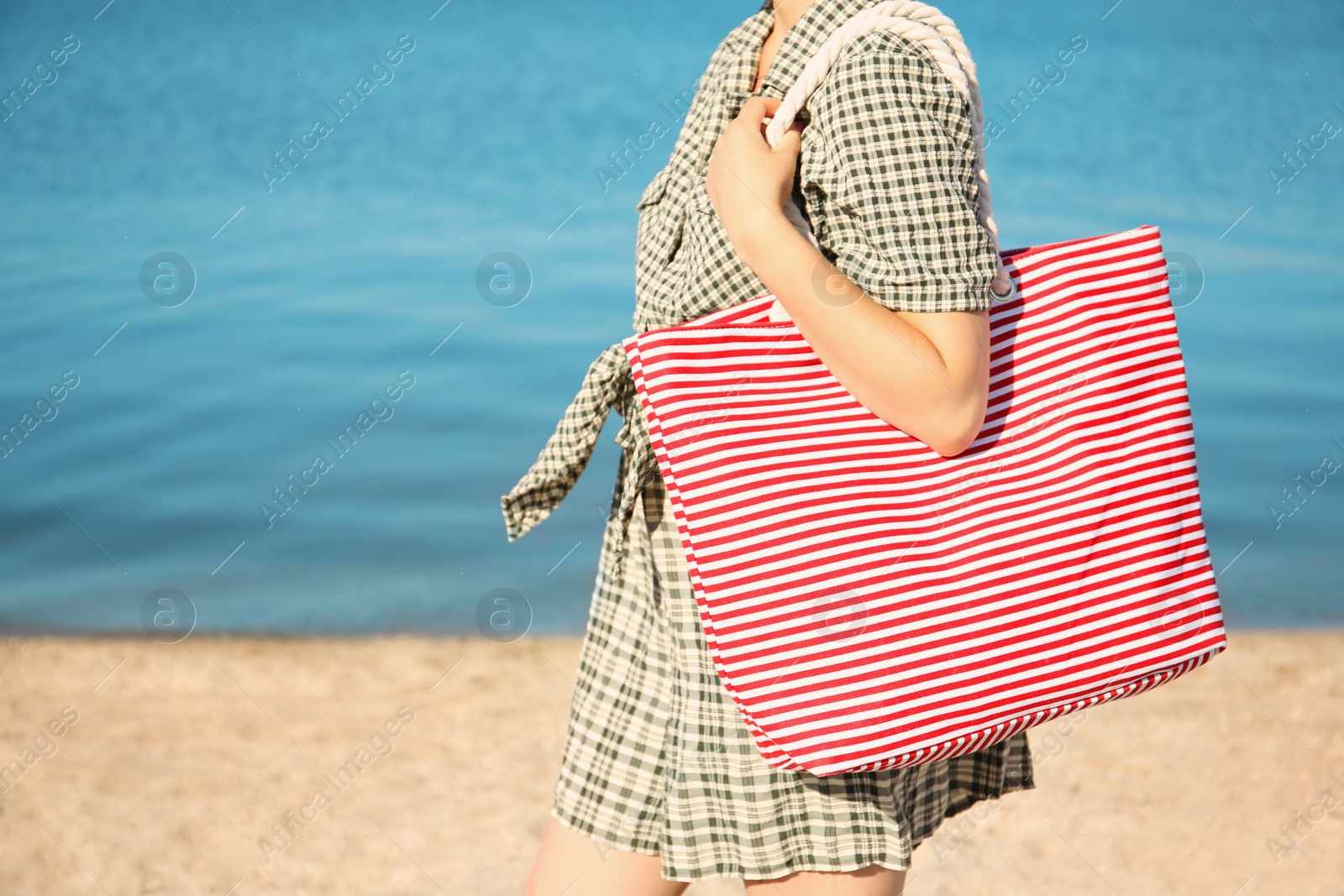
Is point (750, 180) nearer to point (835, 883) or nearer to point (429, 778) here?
point (835, 883)

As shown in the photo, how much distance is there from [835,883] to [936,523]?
47 centimetres

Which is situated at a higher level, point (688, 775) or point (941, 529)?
point (941, 529)

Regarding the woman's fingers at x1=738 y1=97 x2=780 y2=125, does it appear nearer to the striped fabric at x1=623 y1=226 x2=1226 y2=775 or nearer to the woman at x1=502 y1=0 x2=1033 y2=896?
the woman at x1=502 y1=0 x2=1033 y2=896

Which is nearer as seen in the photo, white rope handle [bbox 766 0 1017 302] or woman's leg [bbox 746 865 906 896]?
white rope handle [bbox 766 0 1017 302]

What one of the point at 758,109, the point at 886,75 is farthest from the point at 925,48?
the point at 758,109

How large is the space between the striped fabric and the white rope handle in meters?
0.12

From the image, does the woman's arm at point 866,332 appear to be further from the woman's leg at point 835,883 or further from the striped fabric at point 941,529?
the woman's leg at point 835,883

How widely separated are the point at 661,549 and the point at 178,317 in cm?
878

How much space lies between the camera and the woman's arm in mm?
1314

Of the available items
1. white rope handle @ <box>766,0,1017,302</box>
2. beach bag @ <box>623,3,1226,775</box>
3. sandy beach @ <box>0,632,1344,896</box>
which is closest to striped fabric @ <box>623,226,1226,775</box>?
beach bag @ <box>623,3,1226,775</box>

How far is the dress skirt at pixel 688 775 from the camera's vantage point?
1491 mm

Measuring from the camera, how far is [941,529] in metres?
1.37

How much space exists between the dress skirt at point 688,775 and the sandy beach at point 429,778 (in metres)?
1.39

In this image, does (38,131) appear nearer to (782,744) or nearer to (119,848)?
(119,848)
